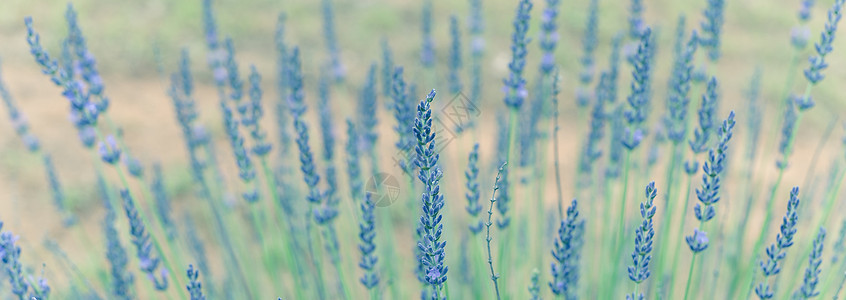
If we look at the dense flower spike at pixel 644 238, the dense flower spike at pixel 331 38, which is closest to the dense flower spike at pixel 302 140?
the dense flower spike at pixel 644 238

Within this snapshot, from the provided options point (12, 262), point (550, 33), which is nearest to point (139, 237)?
point (12, 262)

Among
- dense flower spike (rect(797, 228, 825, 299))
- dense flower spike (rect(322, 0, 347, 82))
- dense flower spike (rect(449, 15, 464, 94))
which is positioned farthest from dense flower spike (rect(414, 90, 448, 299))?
dense flower spike (rect(322, 0, 347, 82))

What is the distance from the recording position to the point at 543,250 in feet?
10.00

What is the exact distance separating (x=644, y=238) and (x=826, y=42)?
0.71 m

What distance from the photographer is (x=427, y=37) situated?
2928mm

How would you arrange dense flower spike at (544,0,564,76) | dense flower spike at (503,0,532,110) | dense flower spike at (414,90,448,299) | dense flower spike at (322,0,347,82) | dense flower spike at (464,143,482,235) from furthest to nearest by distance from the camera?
dense flower spike at (322,0,347,82), dense flower spike at (544,0,564,76), dense flower spike at (503,0,532,110), dense flower spike at (464,143,482,235), dense flower spike at (414,90,448,299)

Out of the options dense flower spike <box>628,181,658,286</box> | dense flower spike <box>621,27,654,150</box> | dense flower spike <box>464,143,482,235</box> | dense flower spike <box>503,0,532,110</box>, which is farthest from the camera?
dense flower spike <box>503,0,532,110</box>

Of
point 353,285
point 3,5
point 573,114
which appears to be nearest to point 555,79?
point 353,285

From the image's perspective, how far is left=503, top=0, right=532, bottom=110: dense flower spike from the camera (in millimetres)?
1713

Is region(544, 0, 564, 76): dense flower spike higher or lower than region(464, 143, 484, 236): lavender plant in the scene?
higher

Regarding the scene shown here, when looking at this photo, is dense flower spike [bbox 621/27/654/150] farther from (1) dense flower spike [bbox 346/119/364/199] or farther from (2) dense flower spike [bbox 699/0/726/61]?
(1) dense flower spike [bbox 346/119/364/199]

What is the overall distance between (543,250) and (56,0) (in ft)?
16.7

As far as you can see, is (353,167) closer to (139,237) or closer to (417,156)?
(139,237)

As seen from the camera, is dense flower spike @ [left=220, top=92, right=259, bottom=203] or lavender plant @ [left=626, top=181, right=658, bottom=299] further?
dense flower spike @ [left=220, top=92, right=259, bottom=203]
